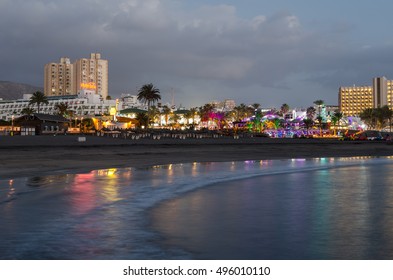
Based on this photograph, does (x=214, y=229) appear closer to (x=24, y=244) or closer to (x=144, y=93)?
(x=24, y=244)

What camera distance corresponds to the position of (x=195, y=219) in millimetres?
11242

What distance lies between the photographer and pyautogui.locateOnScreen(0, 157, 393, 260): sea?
7.98 metres

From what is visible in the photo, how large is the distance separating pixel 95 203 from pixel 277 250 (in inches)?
274

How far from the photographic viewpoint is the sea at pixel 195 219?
26.2 feet

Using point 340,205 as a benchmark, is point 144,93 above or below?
above

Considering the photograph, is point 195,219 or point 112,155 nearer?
point 195,219

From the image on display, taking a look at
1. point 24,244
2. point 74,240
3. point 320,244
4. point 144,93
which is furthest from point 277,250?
point 144,93

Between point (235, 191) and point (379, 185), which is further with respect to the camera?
point (379, 185)

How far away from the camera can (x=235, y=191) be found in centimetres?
1684

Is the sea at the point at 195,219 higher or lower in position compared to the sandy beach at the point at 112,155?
lower

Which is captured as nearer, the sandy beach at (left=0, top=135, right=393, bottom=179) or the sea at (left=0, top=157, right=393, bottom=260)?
the sea at (left=0, top=157, right=393, bottom=260)

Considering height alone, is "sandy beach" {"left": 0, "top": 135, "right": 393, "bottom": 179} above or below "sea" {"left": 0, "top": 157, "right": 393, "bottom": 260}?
above

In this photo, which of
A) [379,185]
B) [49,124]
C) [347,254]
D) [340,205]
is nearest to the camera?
[347,254]

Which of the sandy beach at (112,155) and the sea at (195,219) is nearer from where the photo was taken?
the sea at (195,219)
